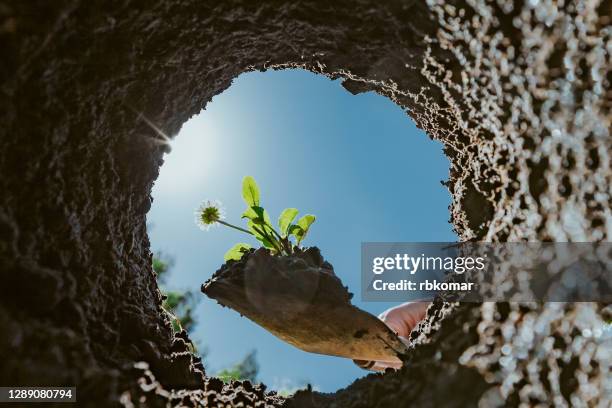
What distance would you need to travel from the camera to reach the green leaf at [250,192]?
1.78 meters

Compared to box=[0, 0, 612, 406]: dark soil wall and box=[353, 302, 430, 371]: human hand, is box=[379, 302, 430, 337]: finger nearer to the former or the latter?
box=[353, 302, 430, 371]: human hand

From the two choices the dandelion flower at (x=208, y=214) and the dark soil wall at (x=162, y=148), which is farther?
the dandelion flower at (x=208, y=214)

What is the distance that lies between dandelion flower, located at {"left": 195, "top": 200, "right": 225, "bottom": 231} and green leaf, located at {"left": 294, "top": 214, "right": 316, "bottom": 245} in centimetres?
39

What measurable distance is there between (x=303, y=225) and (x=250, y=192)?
287mm

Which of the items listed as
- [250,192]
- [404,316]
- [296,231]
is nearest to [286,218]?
[296,231]

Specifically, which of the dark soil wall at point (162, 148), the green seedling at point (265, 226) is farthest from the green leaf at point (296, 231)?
→ the dark soil wall at point (162, 148)

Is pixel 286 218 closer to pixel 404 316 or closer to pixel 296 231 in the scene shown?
pixel 296 231

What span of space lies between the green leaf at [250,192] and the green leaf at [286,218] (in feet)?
0.49

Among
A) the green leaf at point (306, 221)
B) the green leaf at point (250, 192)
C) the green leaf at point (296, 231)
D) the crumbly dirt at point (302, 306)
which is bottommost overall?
the crumbly dirt at point (302, 306)

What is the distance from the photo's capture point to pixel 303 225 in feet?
5.41

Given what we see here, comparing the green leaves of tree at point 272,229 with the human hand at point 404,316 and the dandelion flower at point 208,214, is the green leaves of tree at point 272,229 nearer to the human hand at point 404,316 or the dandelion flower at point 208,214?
the dandelion flower at point 208,214

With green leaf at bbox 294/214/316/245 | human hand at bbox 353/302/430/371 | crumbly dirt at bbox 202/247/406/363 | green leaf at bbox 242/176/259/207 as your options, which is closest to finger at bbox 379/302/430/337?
human hand at bbox 353/302/430/371

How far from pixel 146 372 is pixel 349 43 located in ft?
2.64

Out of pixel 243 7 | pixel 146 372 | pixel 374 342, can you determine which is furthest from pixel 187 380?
pixel 243 7
